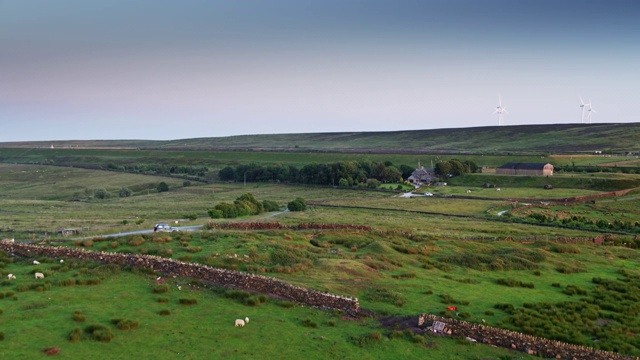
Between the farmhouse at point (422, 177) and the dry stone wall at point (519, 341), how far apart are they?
4199 inches

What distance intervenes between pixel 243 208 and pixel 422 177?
70275 millimetres

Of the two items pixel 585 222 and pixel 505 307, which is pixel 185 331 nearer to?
pixel 505 307

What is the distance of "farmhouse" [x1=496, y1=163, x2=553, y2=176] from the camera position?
12938 cm

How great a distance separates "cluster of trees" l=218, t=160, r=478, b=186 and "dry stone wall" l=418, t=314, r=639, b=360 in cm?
10237

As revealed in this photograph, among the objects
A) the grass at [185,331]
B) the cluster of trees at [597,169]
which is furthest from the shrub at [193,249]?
the cluster of trees at [597,169]

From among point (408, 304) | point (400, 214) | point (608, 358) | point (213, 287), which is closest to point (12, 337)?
point (213, 287)

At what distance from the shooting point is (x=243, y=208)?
74688 mm

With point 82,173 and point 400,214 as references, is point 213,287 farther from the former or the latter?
point 82,173

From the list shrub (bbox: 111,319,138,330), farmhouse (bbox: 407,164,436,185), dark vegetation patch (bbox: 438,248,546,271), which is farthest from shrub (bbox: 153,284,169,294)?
farmhouse (bbox: 407,164,436,185)

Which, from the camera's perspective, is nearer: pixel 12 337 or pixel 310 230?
pixel 12 337

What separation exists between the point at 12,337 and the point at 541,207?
3250 inches

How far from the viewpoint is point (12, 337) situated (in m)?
21.5

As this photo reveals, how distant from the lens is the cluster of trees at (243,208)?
70.1m

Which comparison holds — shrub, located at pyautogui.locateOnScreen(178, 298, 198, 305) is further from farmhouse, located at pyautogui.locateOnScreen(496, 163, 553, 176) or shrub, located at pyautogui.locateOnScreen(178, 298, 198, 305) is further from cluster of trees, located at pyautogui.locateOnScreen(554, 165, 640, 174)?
cluster of trees, located at pyautogui.locateOnScreen(554, 165, 640, 174)
